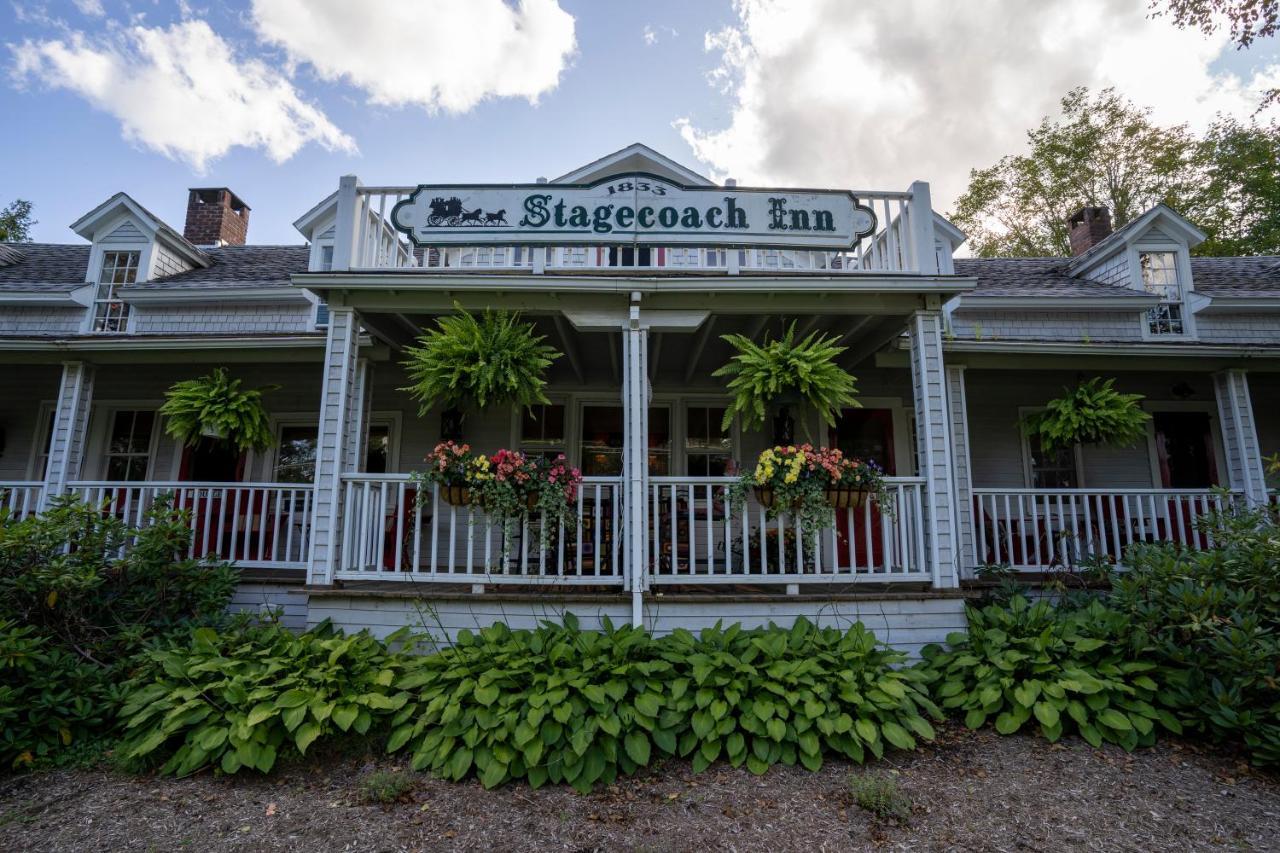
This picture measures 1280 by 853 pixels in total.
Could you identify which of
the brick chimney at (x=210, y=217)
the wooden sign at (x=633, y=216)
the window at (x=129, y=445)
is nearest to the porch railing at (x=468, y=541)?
the wooden sign at (x=633, y=216)

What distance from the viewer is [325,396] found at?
5.11m

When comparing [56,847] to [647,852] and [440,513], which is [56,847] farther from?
[440,513]

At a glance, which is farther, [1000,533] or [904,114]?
[904,114]

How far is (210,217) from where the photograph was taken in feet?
36.1

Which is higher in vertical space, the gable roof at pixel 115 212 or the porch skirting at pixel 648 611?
the gable roof at pixel 115 212

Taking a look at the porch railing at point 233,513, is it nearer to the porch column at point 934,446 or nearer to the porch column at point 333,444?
the porch column at point 333,444

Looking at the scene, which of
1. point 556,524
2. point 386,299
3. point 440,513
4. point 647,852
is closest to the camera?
point 647,852

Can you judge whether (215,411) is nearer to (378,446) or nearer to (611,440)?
(378,446)

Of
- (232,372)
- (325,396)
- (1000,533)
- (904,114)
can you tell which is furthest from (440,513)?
(904,114)

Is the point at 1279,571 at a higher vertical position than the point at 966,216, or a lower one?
lower

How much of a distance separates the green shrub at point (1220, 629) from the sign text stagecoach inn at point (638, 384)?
122 cm

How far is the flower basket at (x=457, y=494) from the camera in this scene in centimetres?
475

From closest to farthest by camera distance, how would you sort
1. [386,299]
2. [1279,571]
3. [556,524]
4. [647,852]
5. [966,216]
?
[647,852], [1279,571], [556,524], [386,299], [966,216]

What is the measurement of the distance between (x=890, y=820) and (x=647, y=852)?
126 centimetres
